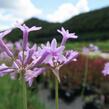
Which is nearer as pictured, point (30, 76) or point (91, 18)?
point (30, 76)

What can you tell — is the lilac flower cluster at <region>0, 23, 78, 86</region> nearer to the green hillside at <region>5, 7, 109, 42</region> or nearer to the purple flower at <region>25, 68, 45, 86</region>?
the purple flower at <region>25, 68, 45, 86</region>

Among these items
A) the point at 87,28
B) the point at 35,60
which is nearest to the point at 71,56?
the point at 35,60

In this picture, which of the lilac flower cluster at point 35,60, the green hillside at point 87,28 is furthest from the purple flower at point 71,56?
the green hillside at point 87,28

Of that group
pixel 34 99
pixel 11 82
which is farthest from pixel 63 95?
pixel 34 99

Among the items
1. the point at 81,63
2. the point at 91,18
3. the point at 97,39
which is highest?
the point at 91,18

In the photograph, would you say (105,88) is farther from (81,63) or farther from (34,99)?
(34,99)

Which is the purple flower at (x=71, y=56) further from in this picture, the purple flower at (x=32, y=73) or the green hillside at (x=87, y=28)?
the green hillside at (x=87, y=28)

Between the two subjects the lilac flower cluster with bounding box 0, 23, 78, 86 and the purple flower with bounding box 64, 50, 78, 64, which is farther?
the purple flower with bounding box 64, 50, 78, 64

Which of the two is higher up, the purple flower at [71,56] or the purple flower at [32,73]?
the purple flower at [71,56]

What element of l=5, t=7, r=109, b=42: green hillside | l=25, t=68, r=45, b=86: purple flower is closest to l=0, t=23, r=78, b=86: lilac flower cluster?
l=25, t=68, r=45, b=86: purple flower

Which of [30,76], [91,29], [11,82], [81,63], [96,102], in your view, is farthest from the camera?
[91,29]

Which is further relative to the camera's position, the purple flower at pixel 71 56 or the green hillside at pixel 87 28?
the green hillside at pixel 87 28
